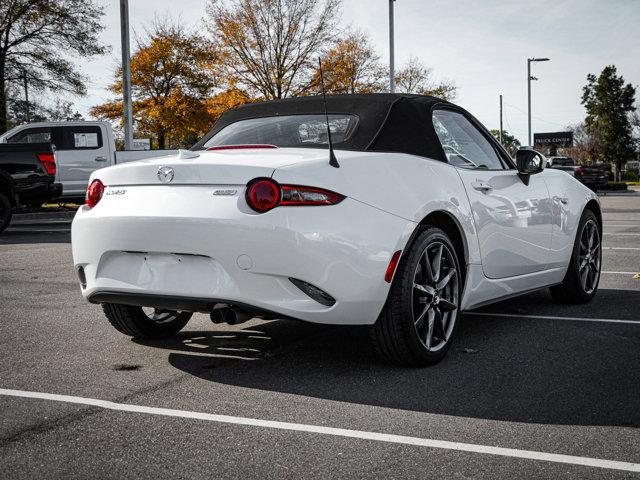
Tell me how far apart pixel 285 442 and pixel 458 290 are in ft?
5.98

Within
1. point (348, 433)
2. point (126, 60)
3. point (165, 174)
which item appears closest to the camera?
point (348, 433)

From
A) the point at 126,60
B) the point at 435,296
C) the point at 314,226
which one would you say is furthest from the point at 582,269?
the point at 126,60

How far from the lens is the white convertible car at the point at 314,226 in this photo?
3.78 meters

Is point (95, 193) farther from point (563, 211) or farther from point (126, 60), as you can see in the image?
point (126, 60)

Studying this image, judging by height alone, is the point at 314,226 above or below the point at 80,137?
below

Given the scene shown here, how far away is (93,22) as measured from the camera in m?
31.8

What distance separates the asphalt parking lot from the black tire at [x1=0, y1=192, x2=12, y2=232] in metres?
8.87

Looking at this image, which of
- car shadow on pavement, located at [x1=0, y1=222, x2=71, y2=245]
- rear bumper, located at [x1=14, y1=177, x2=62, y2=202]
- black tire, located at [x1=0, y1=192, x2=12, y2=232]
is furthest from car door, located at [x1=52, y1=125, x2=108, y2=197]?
black tire, located at [x1=0, y1=192, x2=12, y2=232]

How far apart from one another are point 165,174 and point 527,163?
268cm

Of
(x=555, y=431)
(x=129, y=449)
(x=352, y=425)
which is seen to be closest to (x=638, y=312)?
(x=555, y=431)

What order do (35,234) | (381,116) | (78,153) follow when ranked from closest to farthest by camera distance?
(381,116)
(35,234)
(78,153)

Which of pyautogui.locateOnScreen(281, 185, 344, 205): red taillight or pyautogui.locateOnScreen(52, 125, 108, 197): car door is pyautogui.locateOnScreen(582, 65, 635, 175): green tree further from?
pyautogui.locateOnScreen(281, 185, 344, 205): red taillight

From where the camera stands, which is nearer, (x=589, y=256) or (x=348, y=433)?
(x=348, y=433)

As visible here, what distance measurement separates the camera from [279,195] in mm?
3766
